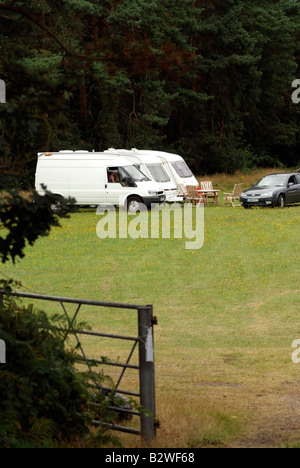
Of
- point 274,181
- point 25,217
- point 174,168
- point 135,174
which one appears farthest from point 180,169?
point 25,217

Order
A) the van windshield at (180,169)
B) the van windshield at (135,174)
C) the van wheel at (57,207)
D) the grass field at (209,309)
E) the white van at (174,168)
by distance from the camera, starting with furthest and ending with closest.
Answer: the van windshield at (180,169)
the white van at (174,168)
the van windshield at (135,174)
the grass field at (209,309)
the van wheel at (57,207)

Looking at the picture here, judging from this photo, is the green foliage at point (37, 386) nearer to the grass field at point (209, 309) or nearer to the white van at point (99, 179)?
the grass field at point (209, 309)

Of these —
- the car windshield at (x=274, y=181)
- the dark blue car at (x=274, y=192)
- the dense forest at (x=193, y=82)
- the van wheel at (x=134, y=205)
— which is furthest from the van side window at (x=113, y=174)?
the car windshield at (x=274, y=181)

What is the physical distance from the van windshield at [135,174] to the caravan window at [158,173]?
171cm

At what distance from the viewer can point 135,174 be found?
108ft

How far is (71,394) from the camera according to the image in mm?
6215

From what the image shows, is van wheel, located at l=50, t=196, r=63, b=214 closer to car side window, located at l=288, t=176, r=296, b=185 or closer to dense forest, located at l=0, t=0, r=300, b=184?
dense forest, located at l=0, t=0, r=300, b=184

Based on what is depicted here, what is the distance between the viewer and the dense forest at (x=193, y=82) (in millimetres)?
42312

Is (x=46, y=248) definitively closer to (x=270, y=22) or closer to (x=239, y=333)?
(x=239, y=333)

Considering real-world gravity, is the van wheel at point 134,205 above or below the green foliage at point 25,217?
below

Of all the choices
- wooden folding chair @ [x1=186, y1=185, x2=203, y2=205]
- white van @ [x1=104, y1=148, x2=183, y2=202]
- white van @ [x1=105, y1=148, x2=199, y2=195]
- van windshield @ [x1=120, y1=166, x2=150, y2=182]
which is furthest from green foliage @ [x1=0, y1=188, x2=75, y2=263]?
white van @ [x1=105, y1=148, x2=199, y2=195]

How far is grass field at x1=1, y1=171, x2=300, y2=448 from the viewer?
26.1ft

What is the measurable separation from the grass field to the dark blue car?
941mm

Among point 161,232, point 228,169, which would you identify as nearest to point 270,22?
point 228,169
